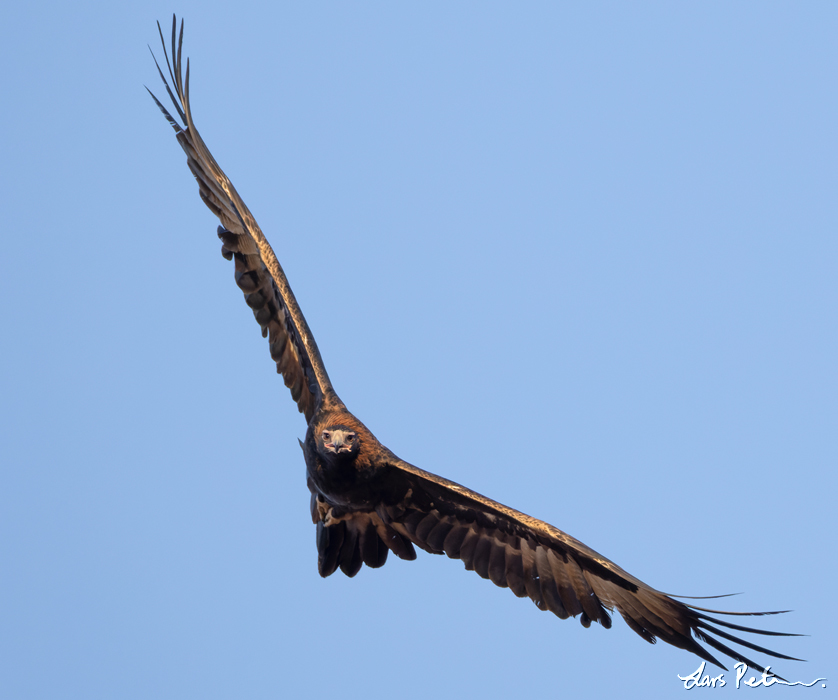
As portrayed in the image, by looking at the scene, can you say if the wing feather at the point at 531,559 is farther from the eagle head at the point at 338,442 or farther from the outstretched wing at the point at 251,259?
the outstretched wing at the point at 251,259

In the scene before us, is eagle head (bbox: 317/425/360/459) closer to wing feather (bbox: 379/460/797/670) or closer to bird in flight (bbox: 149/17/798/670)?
bird in flight (bbox: 149/17/798/670)

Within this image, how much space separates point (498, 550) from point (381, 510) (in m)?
1.20

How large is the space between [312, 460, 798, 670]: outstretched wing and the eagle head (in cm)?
59

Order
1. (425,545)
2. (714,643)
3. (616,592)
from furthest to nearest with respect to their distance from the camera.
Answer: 1. (425,545)
2. (616,592)
3. (714,643)

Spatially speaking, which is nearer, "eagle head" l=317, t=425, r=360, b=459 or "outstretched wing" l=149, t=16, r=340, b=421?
"eagle head" l=317, t=425, r=360, b=459

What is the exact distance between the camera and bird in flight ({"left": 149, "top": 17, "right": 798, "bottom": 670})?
10.7m

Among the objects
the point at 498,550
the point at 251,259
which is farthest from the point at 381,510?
the point at 251,259

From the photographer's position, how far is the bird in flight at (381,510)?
10.7 m

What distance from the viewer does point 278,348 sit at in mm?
12070

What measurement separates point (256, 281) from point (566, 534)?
13.0 feet

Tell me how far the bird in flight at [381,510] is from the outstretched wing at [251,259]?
0.01 m

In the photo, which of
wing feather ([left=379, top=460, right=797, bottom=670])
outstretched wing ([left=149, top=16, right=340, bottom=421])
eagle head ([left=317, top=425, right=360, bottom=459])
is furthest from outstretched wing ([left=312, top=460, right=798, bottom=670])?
outstretched wing ([left=149, top=16, right=340, bottom=421])

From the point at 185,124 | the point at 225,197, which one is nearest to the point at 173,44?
the point at 185,124

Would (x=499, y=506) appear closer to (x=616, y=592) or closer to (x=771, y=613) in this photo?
(x=616, y=592)
